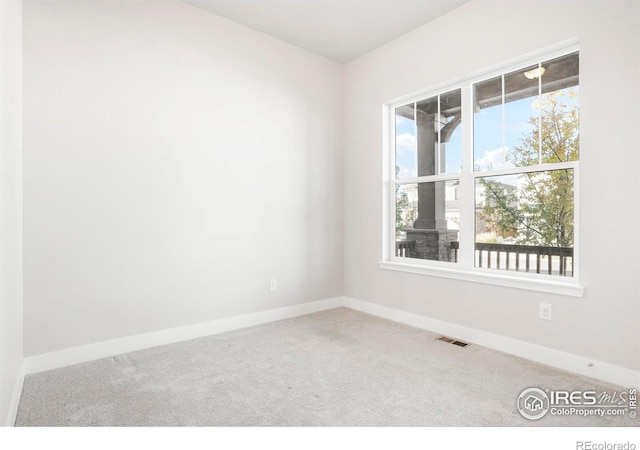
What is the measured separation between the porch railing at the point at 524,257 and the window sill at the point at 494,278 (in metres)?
0.08

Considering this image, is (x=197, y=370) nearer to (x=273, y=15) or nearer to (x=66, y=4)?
(x=66, y=4)

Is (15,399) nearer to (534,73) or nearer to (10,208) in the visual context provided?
(10,208)

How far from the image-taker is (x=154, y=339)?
2869 mm

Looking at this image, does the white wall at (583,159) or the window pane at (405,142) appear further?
the window pane at (405,142)

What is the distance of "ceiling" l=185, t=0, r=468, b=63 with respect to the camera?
3.00 meters

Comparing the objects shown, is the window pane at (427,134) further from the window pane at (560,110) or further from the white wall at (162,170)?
the white wall at (162,170)

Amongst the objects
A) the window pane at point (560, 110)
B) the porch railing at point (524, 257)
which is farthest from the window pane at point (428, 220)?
the window pane at point (560, 110)

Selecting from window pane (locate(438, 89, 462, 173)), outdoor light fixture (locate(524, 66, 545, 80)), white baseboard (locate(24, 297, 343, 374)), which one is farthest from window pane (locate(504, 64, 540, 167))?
white baseboard (locate(24, 297, 343, 374))

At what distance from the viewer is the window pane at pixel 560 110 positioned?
8.14 ft

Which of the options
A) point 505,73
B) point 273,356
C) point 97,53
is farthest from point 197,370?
point 505,73

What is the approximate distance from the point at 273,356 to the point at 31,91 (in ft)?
7.94

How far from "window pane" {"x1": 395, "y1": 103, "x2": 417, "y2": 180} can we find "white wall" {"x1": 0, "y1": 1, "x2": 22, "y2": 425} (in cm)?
302

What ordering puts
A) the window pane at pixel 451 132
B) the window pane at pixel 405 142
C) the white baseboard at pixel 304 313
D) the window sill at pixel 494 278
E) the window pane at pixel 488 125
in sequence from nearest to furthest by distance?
the white baseboard at pixel 304 313 → the window sill at pixel 494 278 → the window pane at pixel 488 125 → the window pane at pixel 451 132 → the window pane at pixel 405 142

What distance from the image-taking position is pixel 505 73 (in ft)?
9.27
